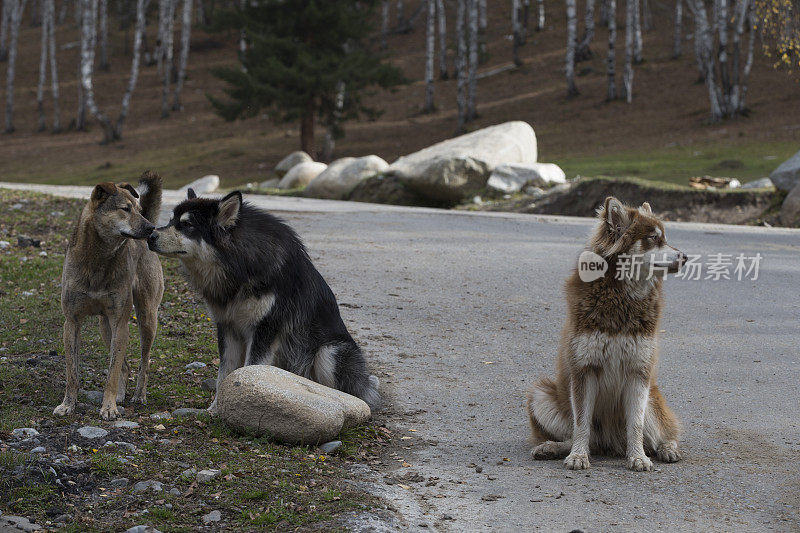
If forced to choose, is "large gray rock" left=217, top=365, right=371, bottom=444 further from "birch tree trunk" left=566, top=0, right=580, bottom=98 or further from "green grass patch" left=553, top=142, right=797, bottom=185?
"birch tree trunk" left=566, top=0, right=580, bottom=98

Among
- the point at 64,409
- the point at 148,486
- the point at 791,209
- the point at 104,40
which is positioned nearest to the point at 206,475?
the point at 148,486

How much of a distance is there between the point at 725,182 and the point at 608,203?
19.0 metres

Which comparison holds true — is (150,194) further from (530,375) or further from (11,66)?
(11,66)

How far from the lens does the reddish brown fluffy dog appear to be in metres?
5.93

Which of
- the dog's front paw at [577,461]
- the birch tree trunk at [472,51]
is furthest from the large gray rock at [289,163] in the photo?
the dog's front paw at [577,461]

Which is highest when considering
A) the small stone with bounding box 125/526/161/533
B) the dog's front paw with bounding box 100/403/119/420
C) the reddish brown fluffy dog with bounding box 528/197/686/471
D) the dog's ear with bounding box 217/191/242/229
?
the dog's ear with bounding box 217/191/242/229

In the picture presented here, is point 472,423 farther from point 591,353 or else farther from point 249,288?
point 249,288

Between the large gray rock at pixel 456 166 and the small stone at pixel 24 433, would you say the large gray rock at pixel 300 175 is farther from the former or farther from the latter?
the small stone at pixel 24 433

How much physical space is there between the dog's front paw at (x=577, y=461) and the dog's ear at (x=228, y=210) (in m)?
3.17

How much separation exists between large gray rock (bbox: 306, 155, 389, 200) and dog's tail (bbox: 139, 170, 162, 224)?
19.0m

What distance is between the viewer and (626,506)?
5348 mm

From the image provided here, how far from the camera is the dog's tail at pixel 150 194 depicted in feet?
24.0

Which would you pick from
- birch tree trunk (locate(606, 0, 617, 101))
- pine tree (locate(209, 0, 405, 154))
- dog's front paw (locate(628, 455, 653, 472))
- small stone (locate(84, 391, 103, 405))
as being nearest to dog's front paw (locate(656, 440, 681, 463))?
dog's front paw (locate(628, 455, 653, 472))

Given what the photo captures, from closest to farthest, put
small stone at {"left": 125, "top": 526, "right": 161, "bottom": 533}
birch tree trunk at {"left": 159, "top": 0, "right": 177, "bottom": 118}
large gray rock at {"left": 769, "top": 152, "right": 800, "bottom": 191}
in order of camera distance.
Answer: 1. small stone at {"left": 125, "top": 526, "right": 161, "bottom": 533}
2. large gray rock at {"left": 769, "top": 152, "right": 800, "bottom": 191}
3. birch tree trunk at {"left": 159, "top": 0, "right": 177, "bottom": 118}
